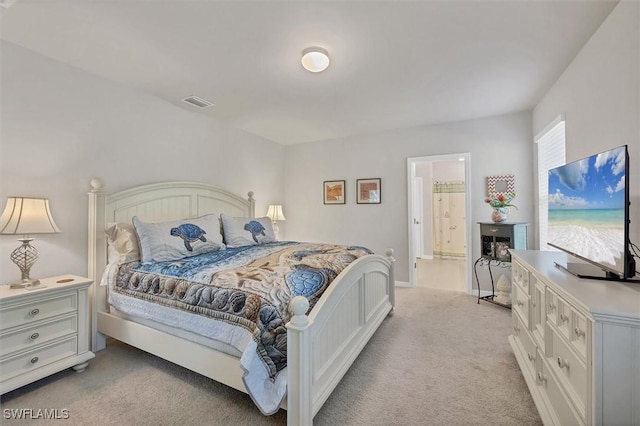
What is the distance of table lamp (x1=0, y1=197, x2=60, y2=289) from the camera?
1.78 meters

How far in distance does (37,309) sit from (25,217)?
62cm

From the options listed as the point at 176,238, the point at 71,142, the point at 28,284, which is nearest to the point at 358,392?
the point at 176,238

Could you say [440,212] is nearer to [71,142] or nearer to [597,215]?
[597,215]

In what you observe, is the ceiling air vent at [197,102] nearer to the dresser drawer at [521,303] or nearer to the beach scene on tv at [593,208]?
the beach scene on tv at [593,208]

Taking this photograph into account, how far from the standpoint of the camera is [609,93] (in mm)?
1795

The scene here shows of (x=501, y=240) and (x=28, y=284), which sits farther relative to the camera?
(x=501, y=240)

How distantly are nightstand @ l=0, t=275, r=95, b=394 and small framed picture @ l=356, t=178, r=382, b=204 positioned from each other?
3.59 meters

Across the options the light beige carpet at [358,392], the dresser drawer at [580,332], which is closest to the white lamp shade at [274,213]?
the light beige carpet at [358,392]

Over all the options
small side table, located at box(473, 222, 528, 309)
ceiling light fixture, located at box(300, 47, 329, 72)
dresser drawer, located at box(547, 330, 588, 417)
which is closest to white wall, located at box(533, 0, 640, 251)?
dresser drawer, located at box(547, 330, 588, 417)

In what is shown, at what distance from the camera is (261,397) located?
4.51ft

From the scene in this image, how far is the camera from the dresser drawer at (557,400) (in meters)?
1.14

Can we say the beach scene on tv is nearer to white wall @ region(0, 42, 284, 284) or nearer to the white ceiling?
the white ceiling

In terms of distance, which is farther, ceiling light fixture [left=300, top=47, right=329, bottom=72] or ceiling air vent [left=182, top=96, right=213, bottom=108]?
ceiling air vent [left=182, top=96, right=213, bottom=108]

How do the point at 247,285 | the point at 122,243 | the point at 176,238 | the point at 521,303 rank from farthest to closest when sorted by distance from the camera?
the point at 176,238 → the point at 122,243 → the point at 521,303 → the point at 247,285
